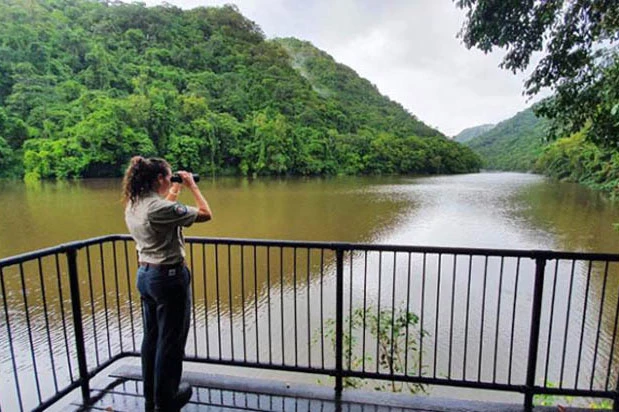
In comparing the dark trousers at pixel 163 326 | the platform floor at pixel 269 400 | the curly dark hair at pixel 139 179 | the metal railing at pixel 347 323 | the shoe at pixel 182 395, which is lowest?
the metal railing at pixel 347 323

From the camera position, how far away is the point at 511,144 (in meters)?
86.9

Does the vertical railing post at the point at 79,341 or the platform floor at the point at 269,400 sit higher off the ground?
the vertical railing post at the point at 79,341

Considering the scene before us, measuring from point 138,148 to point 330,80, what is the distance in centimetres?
6041

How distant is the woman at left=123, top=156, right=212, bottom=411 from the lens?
1555 mm

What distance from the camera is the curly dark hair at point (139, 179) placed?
5.20 ft

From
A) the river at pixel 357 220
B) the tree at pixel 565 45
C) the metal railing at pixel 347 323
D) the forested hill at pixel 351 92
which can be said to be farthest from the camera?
the forested hill at pixel 351 92

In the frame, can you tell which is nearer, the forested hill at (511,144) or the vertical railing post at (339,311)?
the vertical railing post at (339,311)

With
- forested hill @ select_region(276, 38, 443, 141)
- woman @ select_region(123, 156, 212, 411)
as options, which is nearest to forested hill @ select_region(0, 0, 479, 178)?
forested hill @ select_region(276, 38, 443, 141)

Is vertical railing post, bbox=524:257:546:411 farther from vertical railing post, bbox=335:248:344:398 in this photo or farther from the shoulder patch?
the shoulder patch

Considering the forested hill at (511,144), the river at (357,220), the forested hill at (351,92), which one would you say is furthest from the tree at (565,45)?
the forested hill at (511,144)

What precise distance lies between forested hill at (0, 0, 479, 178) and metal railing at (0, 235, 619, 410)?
2760 centimetres

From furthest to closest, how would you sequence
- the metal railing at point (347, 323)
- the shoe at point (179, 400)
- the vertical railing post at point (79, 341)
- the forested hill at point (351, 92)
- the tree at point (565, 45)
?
1. the forested hill at point (351, 92)
2. the tree at point (565, 45)
3. the metal railing at point (347, 323)
4. the vertical railing post at point (79, 341)
5. the shoe at point (179, 400)

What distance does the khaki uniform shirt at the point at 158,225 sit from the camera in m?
1.52

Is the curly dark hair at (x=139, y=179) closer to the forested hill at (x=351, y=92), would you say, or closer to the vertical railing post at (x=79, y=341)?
the vertical railing post at (x=79, y=341)
